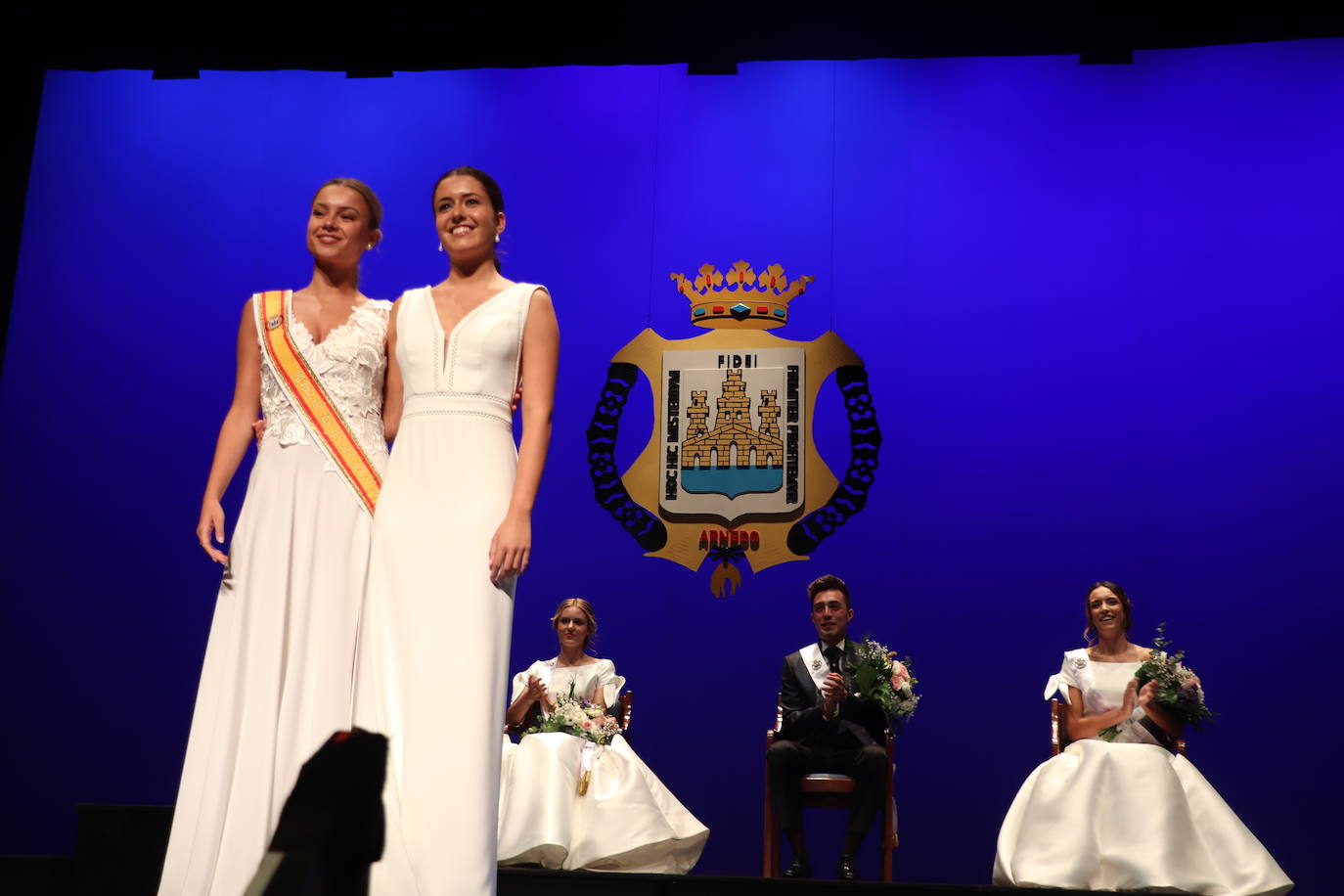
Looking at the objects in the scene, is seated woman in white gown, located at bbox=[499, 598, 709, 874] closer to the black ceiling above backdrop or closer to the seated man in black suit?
the seated man in black suit

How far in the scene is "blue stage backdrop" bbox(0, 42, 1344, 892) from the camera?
5988mm

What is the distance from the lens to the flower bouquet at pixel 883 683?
5.21m

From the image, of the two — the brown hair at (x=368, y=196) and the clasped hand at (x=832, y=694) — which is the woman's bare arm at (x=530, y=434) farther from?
the clasped hand at (x=832, y=694)

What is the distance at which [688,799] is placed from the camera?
610 centimetres

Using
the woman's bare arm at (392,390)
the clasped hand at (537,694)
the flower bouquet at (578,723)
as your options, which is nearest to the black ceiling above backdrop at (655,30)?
the clasped hand at (537,694)

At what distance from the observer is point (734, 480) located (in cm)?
648

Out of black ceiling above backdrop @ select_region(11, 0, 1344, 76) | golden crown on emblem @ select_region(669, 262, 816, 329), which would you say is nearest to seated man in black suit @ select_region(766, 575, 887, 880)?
golden crown on emblem @ select_region(669, 262, 816, 329)

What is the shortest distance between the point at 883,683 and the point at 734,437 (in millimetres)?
1666

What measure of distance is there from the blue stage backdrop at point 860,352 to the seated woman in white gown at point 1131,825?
4.06 ft

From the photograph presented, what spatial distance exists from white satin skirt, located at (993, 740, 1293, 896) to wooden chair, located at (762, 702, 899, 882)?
0.49 metres

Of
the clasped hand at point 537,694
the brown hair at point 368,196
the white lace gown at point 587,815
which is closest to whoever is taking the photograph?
the brown hair at point 368,196

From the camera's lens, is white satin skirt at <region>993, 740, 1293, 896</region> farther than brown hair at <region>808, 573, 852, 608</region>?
No

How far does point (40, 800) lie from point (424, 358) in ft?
15.4

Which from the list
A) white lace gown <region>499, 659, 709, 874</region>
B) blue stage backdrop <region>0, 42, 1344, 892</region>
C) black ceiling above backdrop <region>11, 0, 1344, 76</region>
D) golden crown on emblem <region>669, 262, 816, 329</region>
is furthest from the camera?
golden crown on emblem <region>669, 262, 816, 329</region>
